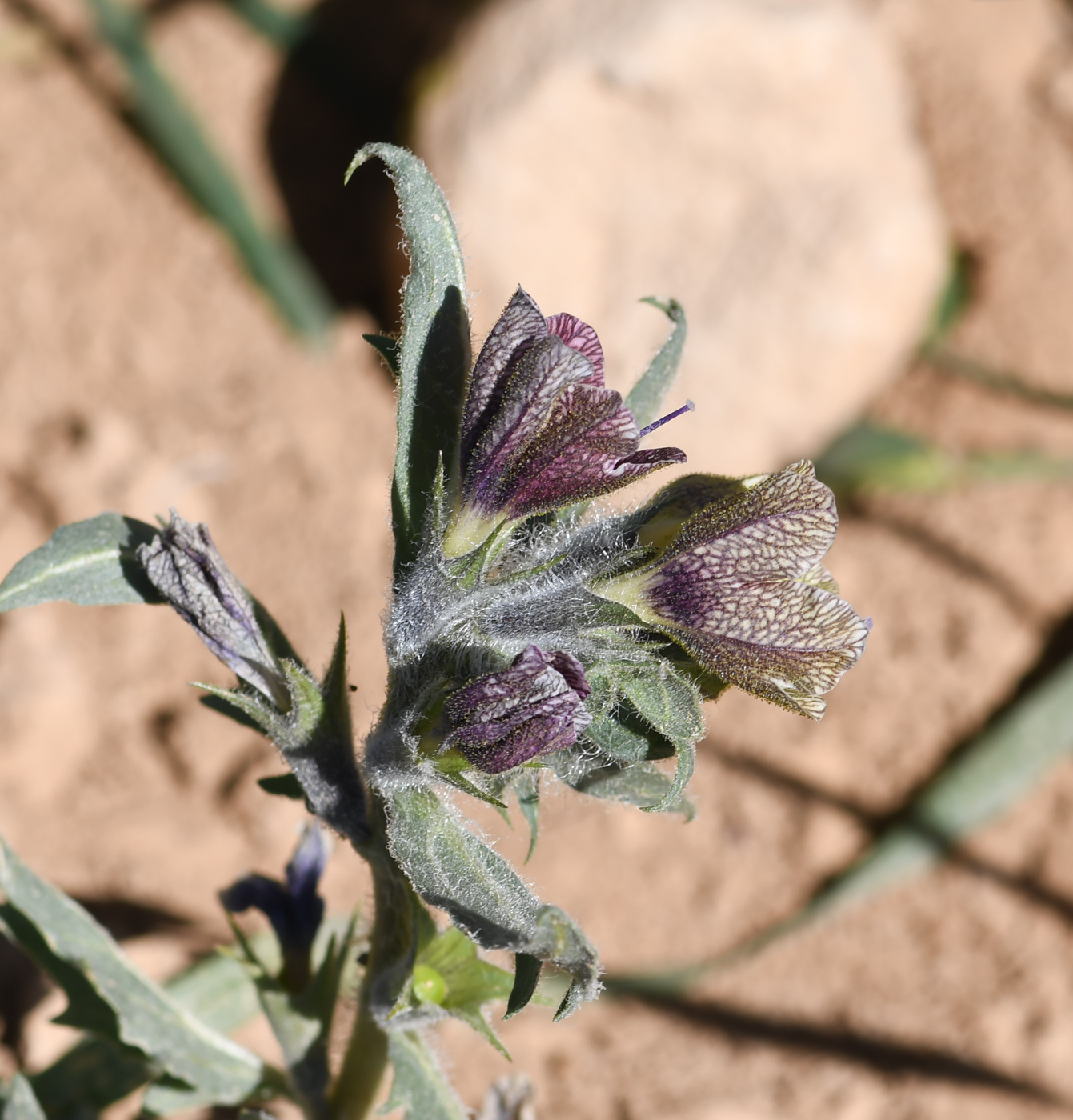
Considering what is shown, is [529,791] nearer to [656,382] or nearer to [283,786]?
[283,786]

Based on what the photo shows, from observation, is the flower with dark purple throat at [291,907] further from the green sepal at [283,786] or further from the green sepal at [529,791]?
the green sepal at [529,791]

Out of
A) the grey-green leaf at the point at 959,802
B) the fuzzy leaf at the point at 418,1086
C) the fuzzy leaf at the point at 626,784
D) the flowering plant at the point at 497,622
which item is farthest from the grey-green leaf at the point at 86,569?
the grey-green leaf at the point at 959,802

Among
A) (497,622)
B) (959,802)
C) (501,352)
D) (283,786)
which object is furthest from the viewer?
(959,802)

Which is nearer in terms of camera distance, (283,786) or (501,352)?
(501,352)

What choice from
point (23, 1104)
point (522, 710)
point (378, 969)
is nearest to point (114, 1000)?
point (23, 1104)

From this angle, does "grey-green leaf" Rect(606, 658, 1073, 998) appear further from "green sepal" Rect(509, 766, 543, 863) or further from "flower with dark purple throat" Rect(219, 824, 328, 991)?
"green sepal" Rect(509, 766, 543, 863)

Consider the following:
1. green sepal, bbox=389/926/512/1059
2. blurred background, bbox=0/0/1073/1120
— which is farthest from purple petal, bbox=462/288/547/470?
blurred background, bbox=0/0/1073/1120
